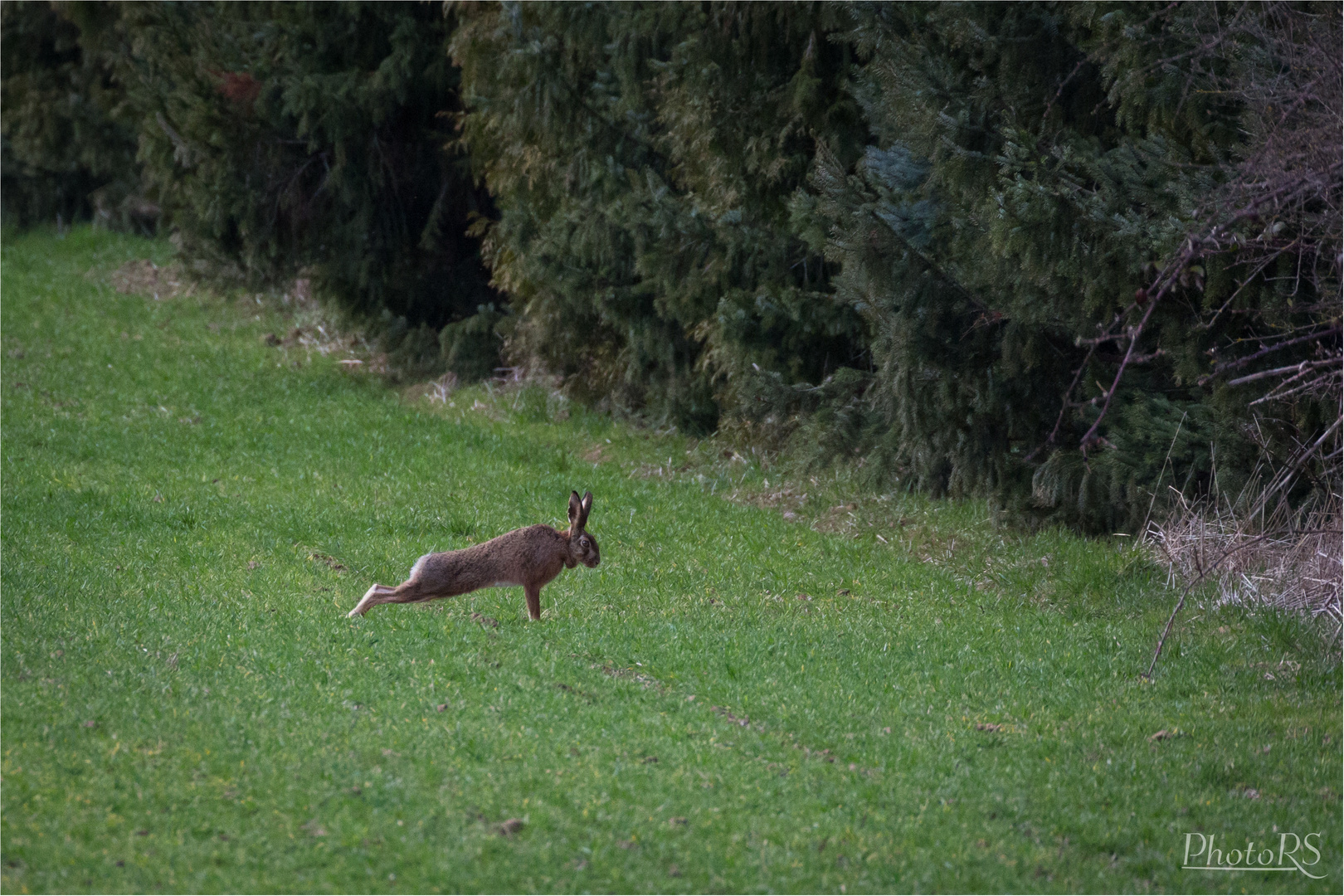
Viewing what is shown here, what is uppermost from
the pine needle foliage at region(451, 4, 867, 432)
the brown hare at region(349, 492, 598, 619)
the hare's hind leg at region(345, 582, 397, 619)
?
the pine needle foliage at region(451, 4, 867, 432)

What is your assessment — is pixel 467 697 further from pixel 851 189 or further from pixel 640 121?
pixel 640 121

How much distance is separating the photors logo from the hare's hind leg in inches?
206

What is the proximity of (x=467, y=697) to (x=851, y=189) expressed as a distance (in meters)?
6.19

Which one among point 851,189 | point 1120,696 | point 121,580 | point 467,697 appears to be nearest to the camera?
point 467,697

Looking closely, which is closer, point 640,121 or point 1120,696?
point 1120,696

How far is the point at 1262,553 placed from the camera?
403 inches

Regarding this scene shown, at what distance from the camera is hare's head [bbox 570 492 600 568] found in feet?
28.9

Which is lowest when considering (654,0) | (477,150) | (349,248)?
(349,248)

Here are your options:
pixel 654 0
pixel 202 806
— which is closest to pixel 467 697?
pixel 202 806

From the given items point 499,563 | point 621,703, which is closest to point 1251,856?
point 621,703

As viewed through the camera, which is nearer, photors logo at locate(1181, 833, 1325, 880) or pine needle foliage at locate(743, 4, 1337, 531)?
photors logo at locate(1181, 833, 1325, 880)

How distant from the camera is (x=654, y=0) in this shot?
14.8m

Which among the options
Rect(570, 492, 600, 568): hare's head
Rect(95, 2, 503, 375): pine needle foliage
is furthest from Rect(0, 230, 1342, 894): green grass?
Rect(95, 2, 503, 375): pine needle foliage

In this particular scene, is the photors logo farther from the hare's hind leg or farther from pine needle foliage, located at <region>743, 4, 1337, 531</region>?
the hare's hind leg
